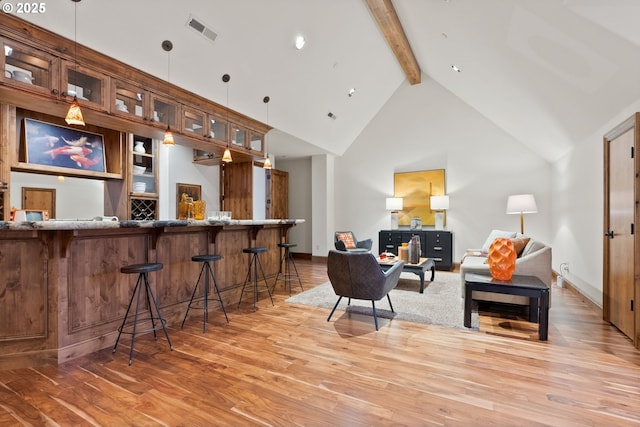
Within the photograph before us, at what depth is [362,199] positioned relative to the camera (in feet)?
23.7

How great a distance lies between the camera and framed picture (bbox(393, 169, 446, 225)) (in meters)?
6.43

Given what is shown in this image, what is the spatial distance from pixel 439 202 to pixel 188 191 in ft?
16.5

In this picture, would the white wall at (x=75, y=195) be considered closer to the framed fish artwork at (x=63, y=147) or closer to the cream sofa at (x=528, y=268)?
the framed fish artwork at (x=63, y=147)

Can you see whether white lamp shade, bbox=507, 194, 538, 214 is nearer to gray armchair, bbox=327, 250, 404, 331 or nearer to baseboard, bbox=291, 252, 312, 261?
gray armchair, bbox=327, 250, 404, 331

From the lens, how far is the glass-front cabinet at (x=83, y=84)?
2.74m

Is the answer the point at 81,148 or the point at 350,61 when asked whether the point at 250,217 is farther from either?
the point at 350,61

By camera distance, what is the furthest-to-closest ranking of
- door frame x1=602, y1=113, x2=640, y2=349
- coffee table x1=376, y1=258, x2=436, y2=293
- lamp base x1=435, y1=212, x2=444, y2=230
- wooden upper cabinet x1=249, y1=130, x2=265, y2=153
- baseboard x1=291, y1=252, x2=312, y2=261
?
baseboard x1=291, y1=252, x2=312, y2=261 < lamp base x1=435, y1=212, x2=444, y2=230 < wooden upper cabinet x1=249, y1=130, x2=265, y2=153 < coffee table x1=376, y1=258, x2=436, y2=293 < door frame x1=602, y1=113, x2=640, y2=349

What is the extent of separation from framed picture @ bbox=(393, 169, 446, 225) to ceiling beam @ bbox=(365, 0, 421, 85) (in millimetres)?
2062

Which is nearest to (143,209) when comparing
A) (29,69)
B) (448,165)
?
(29,69)

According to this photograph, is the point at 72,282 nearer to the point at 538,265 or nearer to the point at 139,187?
the point at 139,187

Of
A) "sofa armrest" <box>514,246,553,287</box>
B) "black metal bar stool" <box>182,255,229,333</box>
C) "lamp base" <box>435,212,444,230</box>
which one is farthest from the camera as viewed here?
"lamp base" <box>435,212,444,230</box>

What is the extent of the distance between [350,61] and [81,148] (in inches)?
163

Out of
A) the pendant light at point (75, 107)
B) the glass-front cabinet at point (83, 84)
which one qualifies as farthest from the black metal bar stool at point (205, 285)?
the glass-front cabinet at point (83, 84)

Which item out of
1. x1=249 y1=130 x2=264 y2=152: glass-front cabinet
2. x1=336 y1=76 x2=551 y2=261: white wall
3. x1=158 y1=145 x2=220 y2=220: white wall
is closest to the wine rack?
x1=158 y1=145 x2=220 y2=220: white wall
